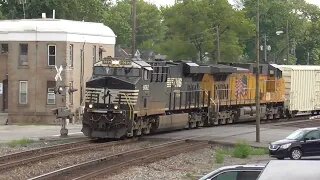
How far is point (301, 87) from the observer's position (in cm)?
4781

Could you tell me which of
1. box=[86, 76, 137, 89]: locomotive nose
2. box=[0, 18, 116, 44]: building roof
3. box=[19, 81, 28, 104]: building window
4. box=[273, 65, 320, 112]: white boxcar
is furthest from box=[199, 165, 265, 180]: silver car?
box=[19, 81, 28, 104]: building window

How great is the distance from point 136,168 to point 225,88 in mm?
20145

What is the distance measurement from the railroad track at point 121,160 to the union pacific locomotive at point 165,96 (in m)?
2.55

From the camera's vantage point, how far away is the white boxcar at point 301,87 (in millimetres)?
46906

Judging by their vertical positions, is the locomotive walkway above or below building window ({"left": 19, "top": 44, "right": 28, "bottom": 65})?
below

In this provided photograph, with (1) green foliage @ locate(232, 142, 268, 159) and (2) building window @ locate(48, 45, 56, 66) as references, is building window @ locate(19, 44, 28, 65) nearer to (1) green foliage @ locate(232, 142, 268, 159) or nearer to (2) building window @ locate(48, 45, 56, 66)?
(2) building window @ locate(48, 45, 56, 66)

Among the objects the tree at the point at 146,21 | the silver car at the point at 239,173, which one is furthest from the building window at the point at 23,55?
the tree at the point at 146,21

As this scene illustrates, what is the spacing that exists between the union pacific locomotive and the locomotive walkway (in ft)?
3.03

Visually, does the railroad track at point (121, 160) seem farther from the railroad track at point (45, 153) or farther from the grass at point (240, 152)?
the railroad track at point (45, 153)

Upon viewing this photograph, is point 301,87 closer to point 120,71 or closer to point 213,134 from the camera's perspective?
point 213,134

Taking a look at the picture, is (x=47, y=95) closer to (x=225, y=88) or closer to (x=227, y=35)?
(x=225, y=88)

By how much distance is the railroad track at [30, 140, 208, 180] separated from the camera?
1798 cm

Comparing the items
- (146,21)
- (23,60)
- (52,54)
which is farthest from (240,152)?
(146,21)

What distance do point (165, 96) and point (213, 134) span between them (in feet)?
10.8
